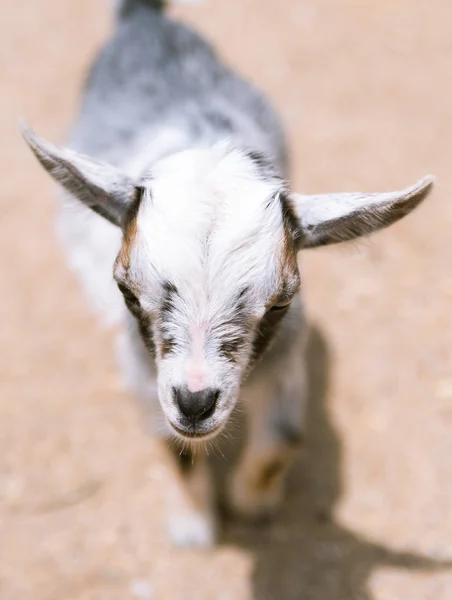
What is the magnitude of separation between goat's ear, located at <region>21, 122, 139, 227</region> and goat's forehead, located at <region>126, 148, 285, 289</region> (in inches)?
7.3

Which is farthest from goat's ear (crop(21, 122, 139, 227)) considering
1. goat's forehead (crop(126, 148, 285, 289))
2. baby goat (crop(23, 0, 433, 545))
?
goat's forehead (crop(126, 148, 285, 289))

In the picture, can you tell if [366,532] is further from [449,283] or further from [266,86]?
[266,86]

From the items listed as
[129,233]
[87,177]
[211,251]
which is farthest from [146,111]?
[211,251]

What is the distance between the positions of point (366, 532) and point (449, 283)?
175cm

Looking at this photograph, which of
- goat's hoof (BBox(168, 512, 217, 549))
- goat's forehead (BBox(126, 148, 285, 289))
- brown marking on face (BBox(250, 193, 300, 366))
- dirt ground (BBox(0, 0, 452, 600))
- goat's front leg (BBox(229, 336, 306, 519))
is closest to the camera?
goat's forehead (BBox(126, 148, 285, 289))

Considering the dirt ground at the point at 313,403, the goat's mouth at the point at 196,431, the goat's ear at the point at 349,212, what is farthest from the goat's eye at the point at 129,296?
the dirt ground at the point at 313,403

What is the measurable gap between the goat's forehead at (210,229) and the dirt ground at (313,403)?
565 millimetres

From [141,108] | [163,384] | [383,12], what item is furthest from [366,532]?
[383,12]

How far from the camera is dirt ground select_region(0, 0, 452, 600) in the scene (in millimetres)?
3824

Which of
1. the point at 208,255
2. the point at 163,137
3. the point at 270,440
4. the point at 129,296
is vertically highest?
the point at 163,137

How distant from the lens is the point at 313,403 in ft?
14.8

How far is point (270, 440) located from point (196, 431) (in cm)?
126

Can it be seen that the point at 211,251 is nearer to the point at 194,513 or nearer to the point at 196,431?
the point at 196,431

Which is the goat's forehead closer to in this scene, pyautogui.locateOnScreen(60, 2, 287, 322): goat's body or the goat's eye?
the goat's eye
